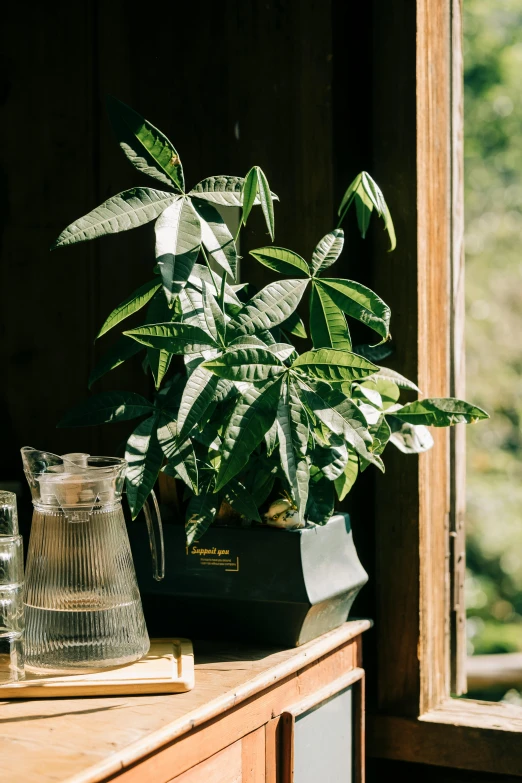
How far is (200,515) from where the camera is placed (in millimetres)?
1173

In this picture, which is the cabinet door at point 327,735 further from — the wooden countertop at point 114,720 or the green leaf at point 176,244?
the green leaf at point 176,244

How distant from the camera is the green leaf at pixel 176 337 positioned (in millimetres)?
1051

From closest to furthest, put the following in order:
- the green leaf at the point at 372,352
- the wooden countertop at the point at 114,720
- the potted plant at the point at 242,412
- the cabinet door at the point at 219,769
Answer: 1. the wooden countertop at the point at 114,720
2. the cabinet door at the point at 219,769
3. the potted plant at the point at 242,412
4. the green leaf at the point at 372,352

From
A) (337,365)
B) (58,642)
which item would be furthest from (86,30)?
(58,642)

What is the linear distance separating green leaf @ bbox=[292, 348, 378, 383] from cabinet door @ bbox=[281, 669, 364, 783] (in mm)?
445

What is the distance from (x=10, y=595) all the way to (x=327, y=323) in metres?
0.54

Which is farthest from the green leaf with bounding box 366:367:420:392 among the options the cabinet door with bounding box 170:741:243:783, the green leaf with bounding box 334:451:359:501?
the cabinet door with bounding box 170:741:243:783

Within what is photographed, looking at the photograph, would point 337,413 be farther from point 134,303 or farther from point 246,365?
point 134,303

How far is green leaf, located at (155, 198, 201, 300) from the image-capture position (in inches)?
42.1

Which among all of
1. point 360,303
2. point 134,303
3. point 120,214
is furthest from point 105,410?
point 360,303

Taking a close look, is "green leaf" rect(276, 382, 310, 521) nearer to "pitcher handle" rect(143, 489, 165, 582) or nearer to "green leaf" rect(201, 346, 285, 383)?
"green leaf" rect(201, 346, 285, 383)

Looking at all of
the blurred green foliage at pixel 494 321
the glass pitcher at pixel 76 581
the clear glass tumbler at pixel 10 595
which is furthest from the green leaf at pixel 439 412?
the blurred green foliage at pixel 494 321

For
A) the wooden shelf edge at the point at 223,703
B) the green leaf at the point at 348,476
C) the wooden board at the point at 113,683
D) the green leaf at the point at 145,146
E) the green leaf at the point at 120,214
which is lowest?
the wooden shelf edge at the point at 223,703

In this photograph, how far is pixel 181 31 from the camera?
160 cm
